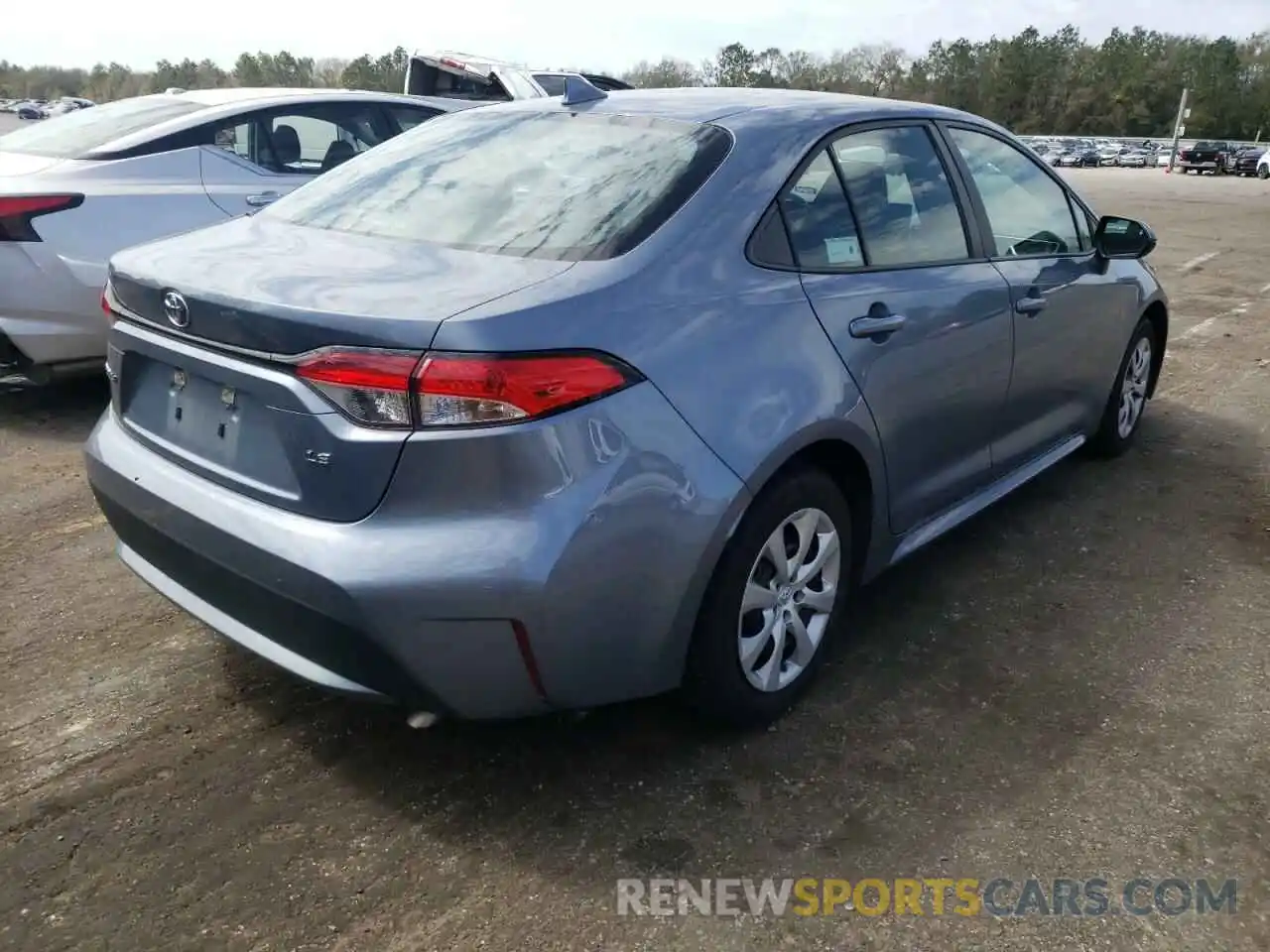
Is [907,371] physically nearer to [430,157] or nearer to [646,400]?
[646,400]

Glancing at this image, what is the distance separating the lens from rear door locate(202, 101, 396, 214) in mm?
5555

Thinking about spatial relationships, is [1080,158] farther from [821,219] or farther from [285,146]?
[821,219]

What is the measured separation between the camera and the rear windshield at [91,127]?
5.40 meters

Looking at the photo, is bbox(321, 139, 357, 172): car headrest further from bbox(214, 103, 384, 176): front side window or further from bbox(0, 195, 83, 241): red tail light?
bbox(0, 195, 83, 241): red tail light

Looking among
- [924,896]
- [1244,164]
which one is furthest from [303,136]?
[1244,164]

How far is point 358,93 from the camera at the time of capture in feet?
21.2

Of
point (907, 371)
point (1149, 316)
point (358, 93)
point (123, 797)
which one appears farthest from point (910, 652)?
point (358, 93)

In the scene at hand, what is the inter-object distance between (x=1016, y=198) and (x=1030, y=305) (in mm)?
464

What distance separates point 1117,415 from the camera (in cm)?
480

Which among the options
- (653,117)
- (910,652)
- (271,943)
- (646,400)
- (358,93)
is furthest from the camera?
(358,93)

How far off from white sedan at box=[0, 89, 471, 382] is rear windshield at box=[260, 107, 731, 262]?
6.95 feet

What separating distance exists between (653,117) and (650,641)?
1512 millimetres

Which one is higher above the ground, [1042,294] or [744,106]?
[744,106]

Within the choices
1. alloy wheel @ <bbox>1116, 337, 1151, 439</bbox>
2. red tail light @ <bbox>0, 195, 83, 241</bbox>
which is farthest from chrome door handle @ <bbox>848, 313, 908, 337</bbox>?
red tail light @ <bbox>0, 195, 83, 241</bbox>
